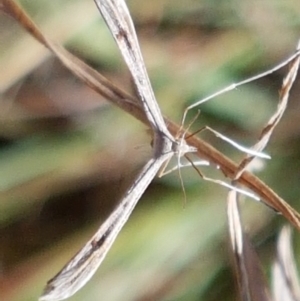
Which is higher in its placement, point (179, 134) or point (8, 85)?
point (8, 85)

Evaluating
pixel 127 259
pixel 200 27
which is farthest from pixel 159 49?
pixel 127 259

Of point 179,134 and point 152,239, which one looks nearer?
point 179,134

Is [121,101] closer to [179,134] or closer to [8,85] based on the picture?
[179,134]

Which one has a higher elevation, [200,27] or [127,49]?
[200,27]

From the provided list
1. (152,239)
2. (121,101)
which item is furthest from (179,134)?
(152,239)

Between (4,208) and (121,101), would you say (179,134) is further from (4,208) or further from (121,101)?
(4,208)

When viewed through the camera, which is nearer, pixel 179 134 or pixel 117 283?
pixel 179 134
